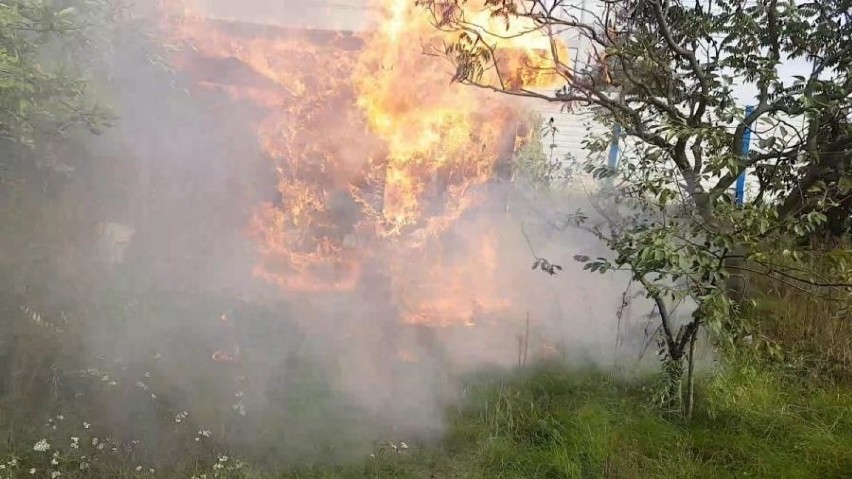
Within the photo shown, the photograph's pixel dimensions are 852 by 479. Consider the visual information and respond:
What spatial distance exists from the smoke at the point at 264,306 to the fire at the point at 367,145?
0.09 metres

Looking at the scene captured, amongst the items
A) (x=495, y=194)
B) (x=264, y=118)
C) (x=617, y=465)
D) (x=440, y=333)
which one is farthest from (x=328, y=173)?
(x=617, y=465)

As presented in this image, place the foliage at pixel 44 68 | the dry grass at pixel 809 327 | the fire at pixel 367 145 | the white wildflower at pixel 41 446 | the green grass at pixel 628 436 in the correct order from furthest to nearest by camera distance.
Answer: the fire at pixel 367 145 → the dry grass at pixel 809 327 → the foliage at pixel 44 68 → the green grass at pixel 628 436 → the white wildflower at pixel 41 446

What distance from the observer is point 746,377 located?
4.14 m

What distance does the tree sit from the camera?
3371mm

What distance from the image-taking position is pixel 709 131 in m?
3.37

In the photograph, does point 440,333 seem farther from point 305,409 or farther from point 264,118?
point 264,118

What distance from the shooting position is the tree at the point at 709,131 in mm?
3371

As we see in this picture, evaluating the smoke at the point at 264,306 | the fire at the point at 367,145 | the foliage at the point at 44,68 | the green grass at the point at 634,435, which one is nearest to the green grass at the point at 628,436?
the green grass at the point at 634,435

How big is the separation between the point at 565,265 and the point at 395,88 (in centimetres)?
259

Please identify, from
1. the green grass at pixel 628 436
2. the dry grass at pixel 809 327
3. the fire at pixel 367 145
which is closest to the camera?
the green grass at pixel 628 436

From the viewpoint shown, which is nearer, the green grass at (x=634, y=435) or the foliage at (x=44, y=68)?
the green grass at (x=634, y=435)

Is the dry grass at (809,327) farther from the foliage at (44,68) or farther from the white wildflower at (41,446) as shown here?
the foliage at (44,68)

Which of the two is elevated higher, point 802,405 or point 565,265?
point 565,265

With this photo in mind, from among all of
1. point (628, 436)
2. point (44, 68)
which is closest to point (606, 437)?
point (628, 436)
